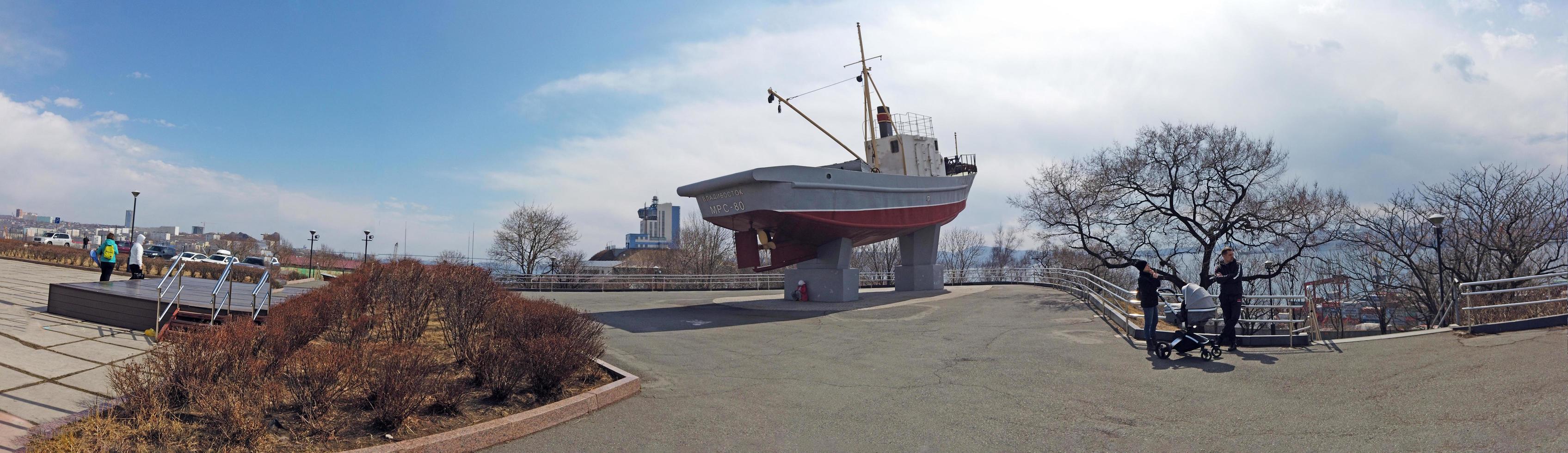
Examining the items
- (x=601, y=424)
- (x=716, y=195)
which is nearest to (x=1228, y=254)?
(x=601, y=424)

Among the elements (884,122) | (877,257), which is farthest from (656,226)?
(884,122)

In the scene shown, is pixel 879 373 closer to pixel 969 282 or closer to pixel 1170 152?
pixel 1170 152

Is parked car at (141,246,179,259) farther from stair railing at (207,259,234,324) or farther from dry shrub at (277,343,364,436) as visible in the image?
dry shrub at (277,343,364,436)

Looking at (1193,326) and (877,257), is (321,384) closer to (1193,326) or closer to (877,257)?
(1193,326)

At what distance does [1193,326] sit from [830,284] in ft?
41.9

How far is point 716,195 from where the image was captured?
19844 mm

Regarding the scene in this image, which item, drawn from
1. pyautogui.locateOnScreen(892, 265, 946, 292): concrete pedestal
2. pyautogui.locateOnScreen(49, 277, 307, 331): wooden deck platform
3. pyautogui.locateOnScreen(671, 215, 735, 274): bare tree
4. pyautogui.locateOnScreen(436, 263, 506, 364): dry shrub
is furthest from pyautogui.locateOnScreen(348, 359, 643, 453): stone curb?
pyautogui.locateOnScreen(671, 215, 735, 274): bare tree

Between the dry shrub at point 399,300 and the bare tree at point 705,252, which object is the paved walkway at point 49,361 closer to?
the dry shrub at point 399,300

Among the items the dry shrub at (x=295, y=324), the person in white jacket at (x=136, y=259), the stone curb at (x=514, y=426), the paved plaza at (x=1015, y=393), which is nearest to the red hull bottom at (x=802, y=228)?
the paved plaza at (x=1015, y=393)

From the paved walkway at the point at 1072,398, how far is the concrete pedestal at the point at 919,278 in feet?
46.6

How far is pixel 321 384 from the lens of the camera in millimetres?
5762

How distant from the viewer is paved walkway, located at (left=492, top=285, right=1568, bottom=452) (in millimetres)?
5758

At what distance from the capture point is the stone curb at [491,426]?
5273mm

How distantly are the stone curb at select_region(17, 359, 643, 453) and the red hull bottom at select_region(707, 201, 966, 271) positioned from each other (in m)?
12.2
